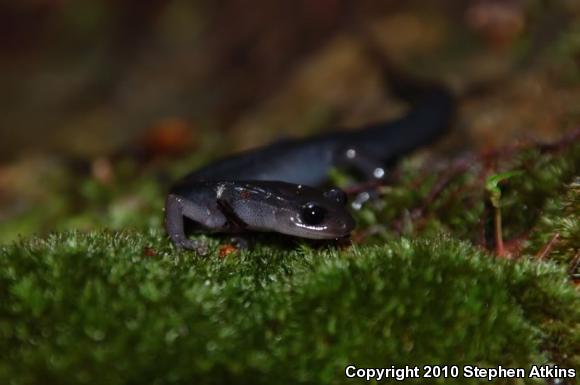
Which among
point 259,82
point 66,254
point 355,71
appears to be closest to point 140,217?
point 66,254

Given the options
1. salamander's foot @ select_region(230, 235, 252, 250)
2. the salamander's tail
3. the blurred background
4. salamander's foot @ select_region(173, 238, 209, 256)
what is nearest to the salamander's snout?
salamander's foot @ select_region(230, 235, 252, 250)

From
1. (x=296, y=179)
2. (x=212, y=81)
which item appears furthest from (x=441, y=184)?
(x=212, y=81)

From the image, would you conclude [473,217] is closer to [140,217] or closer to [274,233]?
[274,233]

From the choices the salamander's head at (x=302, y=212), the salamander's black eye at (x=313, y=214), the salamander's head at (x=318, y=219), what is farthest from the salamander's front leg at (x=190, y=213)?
the salamander's black eye at (x=313, y=214)

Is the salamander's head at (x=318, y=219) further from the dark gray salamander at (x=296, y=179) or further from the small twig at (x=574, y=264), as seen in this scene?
the small twig at (x=574, y=264)

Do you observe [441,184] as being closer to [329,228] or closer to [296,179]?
[329,228]
